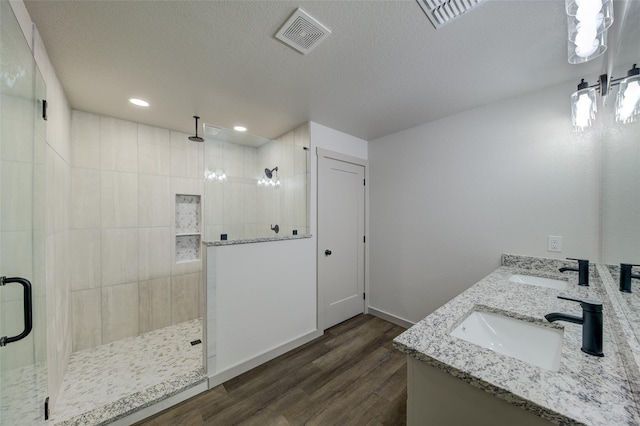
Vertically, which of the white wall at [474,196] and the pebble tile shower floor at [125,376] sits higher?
the white wall at [474,196]

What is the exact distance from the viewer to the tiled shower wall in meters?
2.44

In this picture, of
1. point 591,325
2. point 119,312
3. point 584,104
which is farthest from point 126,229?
point 584,104

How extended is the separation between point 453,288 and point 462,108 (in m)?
1.90

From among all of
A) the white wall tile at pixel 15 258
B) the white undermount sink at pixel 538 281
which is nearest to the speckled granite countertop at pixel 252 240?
the white wall tile at pixel 15 258

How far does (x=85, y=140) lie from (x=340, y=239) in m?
3.05

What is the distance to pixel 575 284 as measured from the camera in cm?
159

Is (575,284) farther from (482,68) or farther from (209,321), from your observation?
(209,321)

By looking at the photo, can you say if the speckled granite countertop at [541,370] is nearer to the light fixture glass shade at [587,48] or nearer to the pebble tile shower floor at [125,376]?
the light fixture glass shade at [587,48]

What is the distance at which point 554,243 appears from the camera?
193 cm

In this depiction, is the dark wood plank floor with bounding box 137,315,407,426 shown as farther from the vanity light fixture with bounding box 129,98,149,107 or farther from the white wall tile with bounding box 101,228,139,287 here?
the vanity light fixture with bounding box 129,98,149,107

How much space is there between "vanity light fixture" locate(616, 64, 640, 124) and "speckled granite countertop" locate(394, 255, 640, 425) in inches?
37.6

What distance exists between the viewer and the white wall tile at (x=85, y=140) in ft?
7.91

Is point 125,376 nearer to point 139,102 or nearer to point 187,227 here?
point 187,227

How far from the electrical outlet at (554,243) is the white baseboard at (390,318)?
1.63 meters
